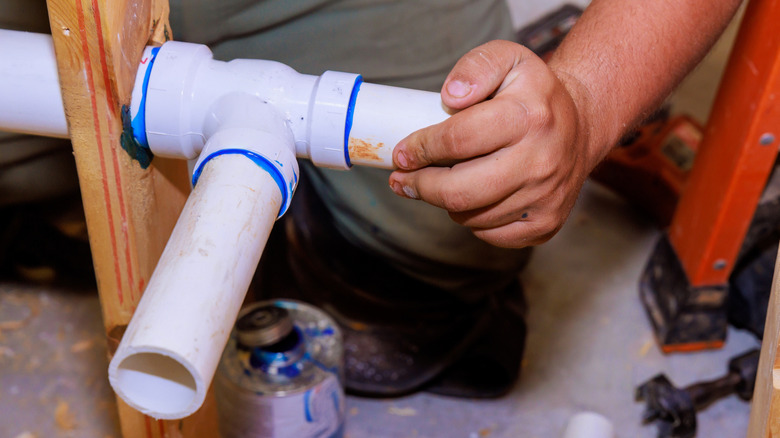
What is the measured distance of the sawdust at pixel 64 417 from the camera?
1.00m

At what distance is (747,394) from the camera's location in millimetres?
1102

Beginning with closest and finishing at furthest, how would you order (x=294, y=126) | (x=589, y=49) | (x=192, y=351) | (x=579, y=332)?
(x=192, y=351) → (x=294, y=126) → (x=589, y=49) → (x=579, y=332)

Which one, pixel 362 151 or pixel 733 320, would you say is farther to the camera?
pixel 733 320

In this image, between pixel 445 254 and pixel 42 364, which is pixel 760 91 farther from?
pixel 42 364

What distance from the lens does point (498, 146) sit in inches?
20.8

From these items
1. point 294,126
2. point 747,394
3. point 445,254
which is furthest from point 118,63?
point 747,394

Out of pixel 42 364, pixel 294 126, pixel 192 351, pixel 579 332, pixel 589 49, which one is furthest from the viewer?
pixel 579 332

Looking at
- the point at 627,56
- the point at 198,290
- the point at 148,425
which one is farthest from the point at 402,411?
the point at 198,290

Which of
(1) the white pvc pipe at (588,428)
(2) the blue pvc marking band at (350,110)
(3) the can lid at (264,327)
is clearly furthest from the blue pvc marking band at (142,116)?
(1) the white pvc pipe at (588,428)

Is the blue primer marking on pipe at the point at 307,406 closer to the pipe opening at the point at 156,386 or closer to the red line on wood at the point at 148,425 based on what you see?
the red line on wood at the point at 148,425

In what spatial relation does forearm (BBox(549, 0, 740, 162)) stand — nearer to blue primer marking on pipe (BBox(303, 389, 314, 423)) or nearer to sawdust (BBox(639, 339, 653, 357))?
blue primer marking on pipe (BBox(303, 389, 314, 423))

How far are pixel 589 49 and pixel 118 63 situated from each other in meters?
0.42

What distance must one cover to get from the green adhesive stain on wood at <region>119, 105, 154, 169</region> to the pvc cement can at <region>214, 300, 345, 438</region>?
1.30 feet

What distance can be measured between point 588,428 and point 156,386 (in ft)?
1.71
